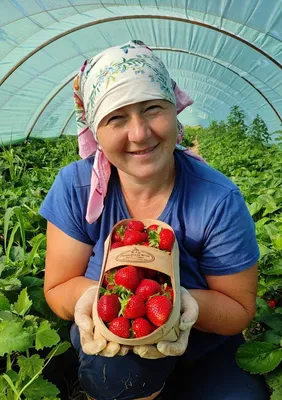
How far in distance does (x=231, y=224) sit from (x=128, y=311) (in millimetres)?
588

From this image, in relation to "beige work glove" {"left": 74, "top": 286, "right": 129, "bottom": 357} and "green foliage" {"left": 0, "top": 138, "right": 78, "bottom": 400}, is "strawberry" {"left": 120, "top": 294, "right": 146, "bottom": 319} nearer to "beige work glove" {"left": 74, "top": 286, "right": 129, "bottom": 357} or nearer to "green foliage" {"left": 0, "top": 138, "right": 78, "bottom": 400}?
"beige work glove" {"left": 74, "top": 286, "right": 129, "bottom": 357}

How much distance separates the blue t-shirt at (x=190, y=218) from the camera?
67.2 inches

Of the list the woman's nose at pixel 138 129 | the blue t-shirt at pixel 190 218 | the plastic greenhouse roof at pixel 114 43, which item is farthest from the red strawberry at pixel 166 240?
the plastic greenhouse roof at pixel 114 43

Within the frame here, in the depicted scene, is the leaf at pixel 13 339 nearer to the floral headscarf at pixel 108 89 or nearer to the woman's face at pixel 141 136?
the floral headscarf at pixel 108 89

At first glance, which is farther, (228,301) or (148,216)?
(148,216)

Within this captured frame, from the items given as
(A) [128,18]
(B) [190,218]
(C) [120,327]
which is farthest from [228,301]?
(A) [128,18]

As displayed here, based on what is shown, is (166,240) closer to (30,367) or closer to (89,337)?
(89,337)

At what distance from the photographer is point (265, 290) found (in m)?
2.47

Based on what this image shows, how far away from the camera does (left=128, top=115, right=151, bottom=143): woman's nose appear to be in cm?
153

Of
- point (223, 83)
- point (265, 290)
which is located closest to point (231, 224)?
point (265, 290)

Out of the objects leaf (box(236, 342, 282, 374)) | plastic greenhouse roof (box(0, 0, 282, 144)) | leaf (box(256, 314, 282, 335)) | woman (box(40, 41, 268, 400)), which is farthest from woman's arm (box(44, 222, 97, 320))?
plastic greenhouse roof (box(0, 0, 282, 144))

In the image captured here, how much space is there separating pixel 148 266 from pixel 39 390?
1.74 ft

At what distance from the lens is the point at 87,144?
6.26ft

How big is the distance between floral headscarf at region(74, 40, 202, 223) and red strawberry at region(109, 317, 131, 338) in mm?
541
